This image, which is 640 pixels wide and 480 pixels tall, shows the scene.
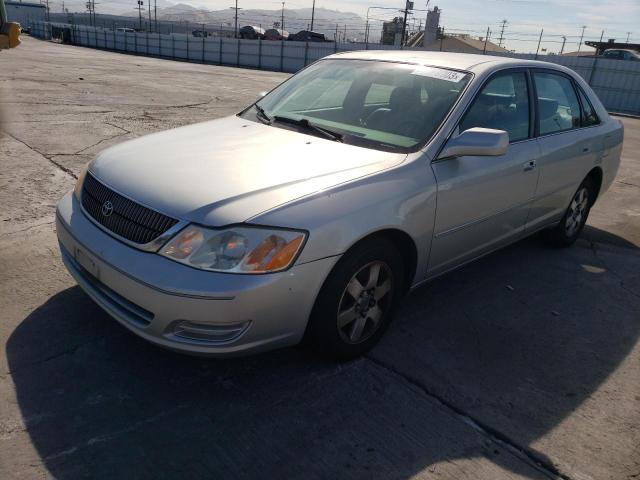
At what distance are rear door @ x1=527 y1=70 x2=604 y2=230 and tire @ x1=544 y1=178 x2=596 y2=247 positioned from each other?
19 centimetres

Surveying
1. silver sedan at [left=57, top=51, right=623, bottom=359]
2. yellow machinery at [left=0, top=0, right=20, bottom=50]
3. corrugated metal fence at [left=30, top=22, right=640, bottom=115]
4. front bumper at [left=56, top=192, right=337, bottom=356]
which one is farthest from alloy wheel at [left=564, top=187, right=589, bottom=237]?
corrugated metal fence at [left=30, top=22, right=640, bottom=115]

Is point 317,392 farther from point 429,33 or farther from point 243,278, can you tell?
point 429,33

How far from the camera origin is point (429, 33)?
131ft

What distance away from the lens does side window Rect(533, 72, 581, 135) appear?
13.9 feet

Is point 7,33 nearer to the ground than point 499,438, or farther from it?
farther from it

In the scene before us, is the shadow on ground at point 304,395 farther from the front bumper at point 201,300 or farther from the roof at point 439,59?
the roof at point 439,59

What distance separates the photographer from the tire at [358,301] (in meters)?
2.69

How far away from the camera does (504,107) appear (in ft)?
12.6

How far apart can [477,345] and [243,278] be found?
169cm

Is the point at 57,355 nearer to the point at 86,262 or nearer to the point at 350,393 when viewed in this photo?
the point at 86,262

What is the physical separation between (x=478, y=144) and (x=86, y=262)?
225 centimetres

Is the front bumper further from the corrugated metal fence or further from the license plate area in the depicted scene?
the corrugated metal fence

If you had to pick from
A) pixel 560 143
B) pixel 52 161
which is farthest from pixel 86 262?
pixel 52 161

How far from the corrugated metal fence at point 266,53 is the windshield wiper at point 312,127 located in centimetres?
2293
